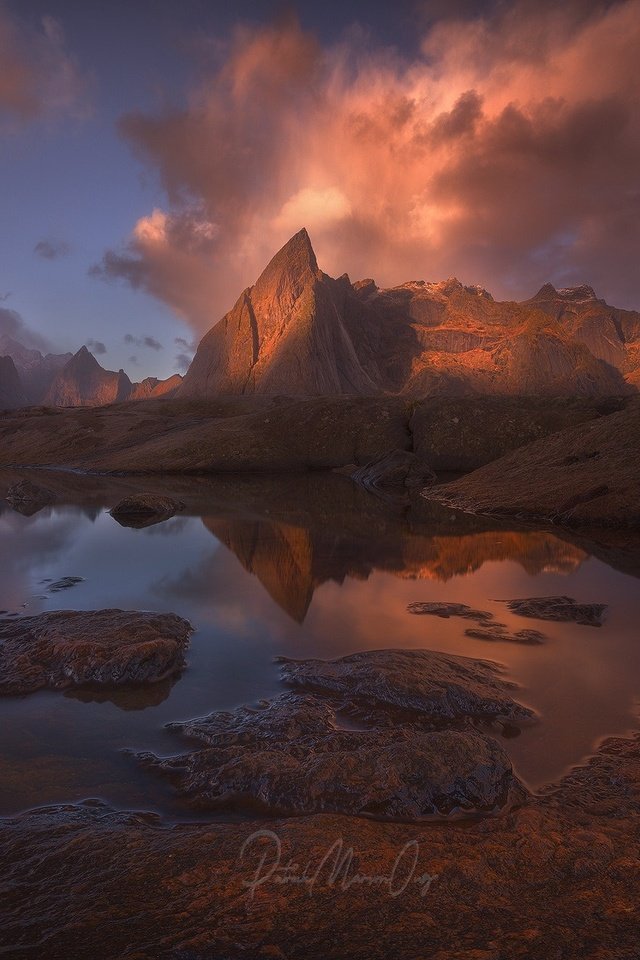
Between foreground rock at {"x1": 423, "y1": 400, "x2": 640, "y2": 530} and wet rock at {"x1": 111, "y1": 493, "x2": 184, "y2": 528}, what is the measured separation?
454 inches

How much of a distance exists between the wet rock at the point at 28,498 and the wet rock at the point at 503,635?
841 inches

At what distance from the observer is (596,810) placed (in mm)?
4055

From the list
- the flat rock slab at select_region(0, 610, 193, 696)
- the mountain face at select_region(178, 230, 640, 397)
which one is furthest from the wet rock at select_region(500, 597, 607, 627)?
the mountain face at select_region(178, 230, 640, 397)

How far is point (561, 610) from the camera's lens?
29.9 feet

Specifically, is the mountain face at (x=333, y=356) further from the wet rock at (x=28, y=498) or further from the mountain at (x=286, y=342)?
the wet rock at (x=28, y=498)

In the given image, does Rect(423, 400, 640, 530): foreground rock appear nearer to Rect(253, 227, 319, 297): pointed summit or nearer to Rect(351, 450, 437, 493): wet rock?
Rect(351, 450, 437, 493): wet rock

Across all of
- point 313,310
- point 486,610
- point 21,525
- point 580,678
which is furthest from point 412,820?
point 313,310

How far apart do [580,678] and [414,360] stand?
195904mm

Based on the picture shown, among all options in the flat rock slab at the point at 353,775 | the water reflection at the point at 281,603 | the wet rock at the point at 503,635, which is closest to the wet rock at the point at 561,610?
the water reflection at the point at 281,603

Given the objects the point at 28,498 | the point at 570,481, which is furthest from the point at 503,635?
the point at 28,498

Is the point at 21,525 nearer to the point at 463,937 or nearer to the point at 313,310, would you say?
the point at 463,937

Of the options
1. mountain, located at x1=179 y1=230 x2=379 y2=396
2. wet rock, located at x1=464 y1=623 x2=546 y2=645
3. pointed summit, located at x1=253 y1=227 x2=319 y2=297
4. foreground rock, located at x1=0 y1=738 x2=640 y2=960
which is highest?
pointed summit, located at x1=253 y1=227 x2=319 y2=297

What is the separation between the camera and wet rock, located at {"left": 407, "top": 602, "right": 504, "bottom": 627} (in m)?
9.05

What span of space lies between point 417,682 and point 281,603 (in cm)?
412
